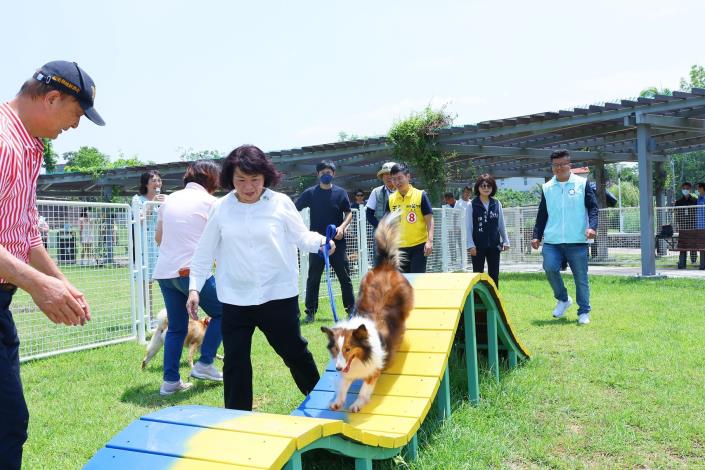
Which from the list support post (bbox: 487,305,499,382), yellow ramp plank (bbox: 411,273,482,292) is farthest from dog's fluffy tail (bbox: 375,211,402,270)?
support post (bbox: 487,305,499,382)

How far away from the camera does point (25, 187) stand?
2227 millimetres

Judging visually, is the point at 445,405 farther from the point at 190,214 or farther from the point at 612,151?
the point at 612,151

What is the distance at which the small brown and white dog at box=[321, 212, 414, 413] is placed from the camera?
11.8 feet

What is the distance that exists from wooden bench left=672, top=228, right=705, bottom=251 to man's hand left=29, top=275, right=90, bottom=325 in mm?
15155

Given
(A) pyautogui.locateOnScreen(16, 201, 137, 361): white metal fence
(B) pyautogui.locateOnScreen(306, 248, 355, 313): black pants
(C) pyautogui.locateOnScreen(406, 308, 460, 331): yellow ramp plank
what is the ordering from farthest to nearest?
(B) pyautogui.locateOnScreen(306, 248, 355, 313): black pants
(A) pyautogui.locateOnScreen(16, 201, 137, 361): white metal fence
(C) pyautogui.locateOnScreen(406, 308, 460, 331): yellow ramp plank

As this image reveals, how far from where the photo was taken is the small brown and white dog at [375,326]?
11.8 ft

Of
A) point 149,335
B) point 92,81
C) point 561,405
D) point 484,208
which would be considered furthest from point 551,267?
point 92,81

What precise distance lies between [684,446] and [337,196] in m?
5.41

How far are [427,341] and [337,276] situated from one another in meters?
4.34

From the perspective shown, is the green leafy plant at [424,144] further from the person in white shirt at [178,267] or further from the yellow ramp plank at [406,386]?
the yellow ramp plank at [406,386]

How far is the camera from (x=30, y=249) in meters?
2.53

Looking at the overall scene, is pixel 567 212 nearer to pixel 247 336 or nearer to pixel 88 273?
pixel 247 336

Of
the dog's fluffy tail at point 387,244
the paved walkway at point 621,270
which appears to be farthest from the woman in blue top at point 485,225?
the paved walkway at point 621,270

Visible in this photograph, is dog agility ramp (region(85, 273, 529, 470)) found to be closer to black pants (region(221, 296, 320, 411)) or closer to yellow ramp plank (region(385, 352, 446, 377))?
yellow ramp plank (region(385, 352, 446, 377))
